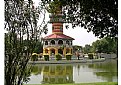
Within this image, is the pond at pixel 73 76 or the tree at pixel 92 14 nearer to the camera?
the tree at pixel 92 14

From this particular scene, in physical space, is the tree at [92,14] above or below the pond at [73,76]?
above

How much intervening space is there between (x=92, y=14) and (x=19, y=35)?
1.03m

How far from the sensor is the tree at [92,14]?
233cm

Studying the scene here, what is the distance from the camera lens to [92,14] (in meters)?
2.61

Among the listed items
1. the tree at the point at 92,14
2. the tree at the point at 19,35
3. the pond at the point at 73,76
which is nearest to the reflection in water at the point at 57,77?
the pond at the point at 73,76

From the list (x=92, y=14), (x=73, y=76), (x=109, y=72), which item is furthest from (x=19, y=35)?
(x=109, y=72)

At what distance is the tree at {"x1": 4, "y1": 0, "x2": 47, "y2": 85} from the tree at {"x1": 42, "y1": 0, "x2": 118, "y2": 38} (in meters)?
0.42

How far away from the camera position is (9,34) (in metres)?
1.79

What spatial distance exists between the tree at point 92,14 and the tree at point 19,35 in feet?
1.37

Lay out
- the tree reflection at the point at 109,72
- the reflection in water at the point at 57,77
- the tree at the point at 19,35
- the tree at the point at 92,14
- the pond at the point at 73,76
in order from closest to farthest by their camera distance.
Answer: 1. the tree at the point at 19,35
2. the tree at the point at 92,14
3. the pond at the point at 73,76
4. the tree reflection at the point at 109,72
5. the reflection in water at the point at 57,77

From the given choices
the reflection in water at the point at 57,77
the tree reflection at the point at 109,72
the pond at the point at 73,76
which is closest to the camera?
the pond at the point at 73,76

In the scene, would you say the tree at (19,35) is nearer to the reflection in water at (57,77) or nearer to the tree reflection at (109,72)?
the tree reflection at (109,72)

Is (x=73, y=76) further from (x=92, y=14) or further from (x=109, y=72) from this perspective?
(x=92, y=14)

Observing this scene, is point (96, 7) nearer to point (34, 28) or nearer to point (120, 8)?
point (34, 28)
